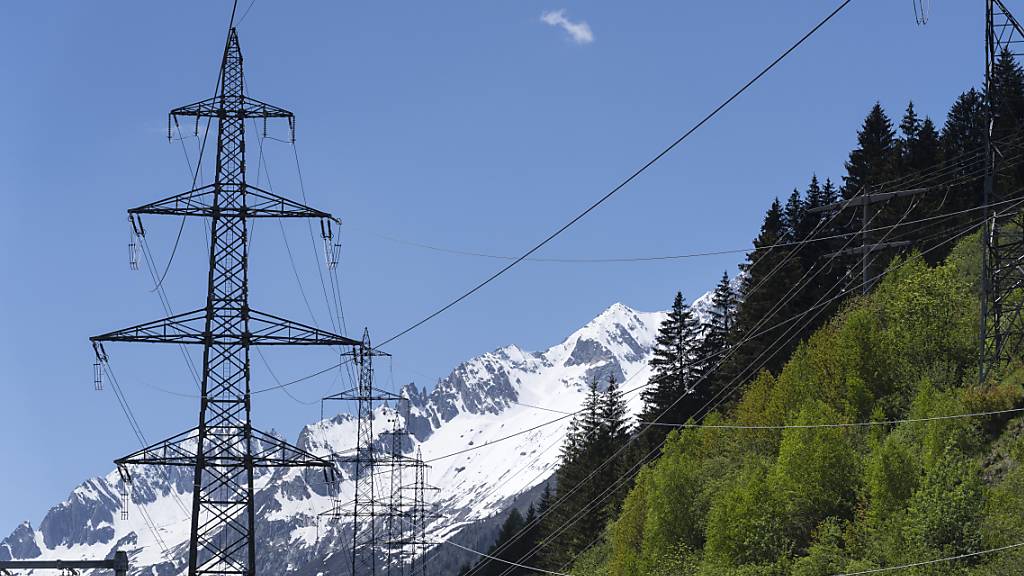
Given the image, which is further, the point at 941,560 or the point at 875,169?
the point at 875,169

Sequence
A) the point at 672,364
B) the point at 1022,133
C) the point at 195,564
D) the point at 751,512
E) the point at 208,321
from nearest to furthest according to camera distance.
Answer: the point at 195,564 → the point at 208,321 → the point at 751,512 → the point at 1022,133 → the point at 672,364

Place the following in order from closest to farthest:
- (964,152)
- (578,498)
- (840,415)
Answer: (840,415) → (964,152) → (578,498)

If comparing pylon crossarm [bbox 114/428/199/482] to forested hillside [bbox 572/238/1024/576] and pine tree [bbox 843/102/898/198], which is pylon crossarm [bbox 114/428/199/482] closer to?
forested hillside [bbox 572/238/1024/576]

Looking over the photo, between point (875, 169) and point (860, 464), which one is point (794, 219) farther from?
point (860, 464)

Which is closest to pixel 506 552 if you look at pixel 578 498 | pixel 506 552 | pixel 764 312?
pixel 506 552

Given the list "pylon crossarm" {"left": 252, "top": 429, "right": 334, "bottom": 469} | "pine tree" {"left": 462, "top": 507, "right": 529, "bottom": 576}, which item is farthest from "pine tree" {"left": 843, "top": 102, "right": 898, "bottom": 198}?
"pylon crossarm" {"left": 252, "top": 429, "right": 334, "bottom": 469}

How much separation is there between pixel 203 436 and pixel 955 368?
4416 cm

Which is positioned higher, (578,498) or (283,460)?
(283,460)

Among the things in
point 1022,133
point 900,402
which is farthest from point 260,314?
point 1022,133

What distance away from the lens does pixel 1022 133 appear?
83875 millimetres

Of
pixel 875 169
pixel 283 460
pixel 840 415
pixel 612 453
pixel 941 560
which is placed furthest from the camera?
pixel 612 453

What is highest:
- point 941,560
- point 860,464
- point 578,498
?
point 860,464

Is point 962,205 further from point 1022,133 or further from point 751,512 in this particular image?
point 751,512

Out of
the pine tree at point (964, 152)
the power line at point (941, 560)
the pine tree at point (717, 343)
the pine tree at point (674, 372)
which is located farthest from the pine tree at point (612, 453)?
the power line at point (941, 560)
